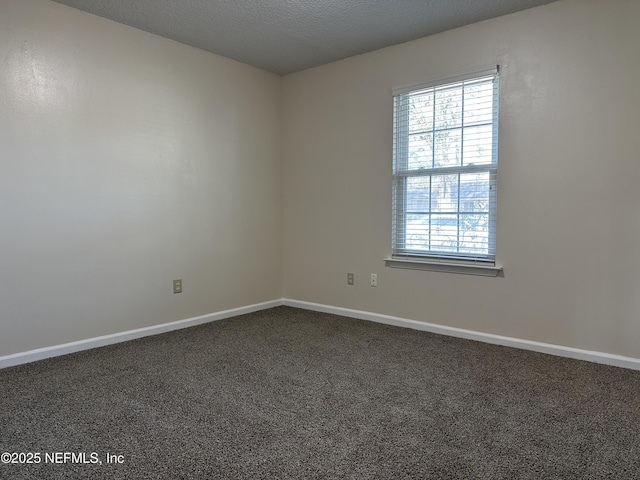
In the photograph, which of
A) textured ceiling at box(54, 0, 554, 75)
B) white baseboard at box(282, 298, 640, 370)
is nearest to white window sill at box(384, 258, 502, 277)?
white baseboard at box(282, 298, 640, 370)

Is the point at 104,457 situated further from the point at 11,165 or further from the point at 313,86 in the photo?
the point at 313,86

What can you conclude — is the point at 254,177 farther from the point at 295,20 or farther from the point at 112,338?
the point at 112,338

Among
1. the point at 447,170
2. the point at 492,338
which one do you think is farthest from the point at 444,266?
the point at 447,170

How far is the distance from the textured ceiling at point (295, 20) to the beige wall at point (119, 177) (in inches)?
8.4

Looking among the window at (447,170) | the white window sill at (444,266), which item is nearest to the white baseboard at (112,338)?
the white window sill at (444,266)

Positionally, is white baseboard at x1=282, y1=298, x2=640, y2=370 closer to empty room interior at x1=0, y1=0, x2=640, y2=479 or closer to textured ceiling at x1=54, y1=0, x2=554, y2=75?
empty room interior at x1=0, y1=0, x2=640, y2=479

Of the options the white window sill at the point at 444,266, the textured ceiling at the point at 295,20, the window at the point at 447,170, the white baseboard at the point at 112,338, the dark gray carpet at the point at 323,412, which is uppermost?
the textured ceiling at the point at 295,20

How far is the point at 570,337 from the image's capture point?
2.96 meters

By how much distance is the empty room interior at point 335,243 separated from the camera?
1914 millimetres

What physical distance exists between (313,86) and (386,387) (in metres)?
3.00

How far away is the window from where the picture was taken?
127 inches

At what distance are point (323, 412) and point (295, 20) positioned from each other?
268cm

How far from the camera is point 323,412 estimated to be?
2113 mm

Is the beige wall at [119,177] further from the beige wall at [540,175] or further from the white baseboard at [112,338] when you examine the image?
the beige wall at [540,175]
